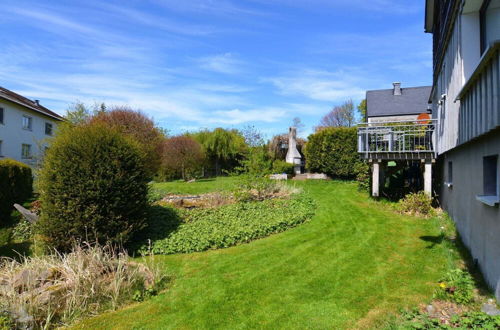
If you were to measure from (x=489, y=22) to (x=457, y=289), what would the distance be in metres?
4.18

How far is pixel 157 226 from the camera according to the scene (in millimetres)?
7926

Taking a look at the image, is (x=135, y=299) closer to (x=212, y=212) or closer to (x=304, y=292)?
(x=304, y=292)

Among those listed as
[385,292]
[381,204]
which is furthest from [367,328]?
[381,204]

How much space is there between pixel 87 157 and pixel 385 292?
602 centimetres

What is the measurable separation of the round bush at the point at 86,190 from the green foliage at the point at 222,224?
1041 mm

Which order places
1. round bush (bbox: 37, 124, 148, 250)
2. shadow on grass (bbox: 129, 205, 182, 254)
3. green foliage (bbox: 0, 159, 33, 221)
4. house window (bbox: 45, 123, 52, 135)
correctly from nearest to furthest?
round bush (bbox: 37, 124, 148, 250) → shadow on grass (bbox: 129, 205, 182, 254) → green foliage (bbox: 0, 159, 33, 221) → house window (bbox: 45, 123, 52, 135)

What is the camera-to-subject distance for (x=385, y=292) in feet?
13.6

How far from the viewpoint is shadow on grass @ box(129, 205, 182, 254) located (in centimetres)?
712

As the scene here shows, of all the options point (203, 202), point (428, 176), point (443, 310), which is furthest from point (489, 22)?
point (203, 202)

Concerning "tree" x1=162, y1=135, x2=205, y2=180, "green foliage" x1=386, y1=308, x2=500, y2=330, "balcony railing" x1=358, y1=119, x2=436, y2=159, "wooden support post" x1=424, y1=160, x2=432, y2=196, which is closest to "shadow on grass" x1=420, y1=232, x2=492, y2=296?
"green foliage" x1=386, y1=308, x2=500, y2=330

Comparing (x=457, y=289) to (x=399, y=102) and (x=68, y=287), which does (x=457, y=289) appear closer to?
(x=68, y=287)

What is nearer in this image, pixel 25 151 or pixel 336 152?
pixel 336 152

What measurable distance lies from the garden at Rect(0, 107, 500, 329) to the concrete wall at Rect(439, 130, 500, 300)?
0.99 ft

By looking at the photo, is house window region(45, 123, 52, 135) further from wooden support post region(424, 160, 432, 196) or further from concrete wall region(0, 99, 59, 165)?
wooden support post region(424, 160, 432, 196)
